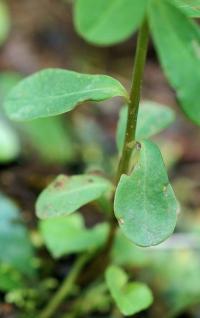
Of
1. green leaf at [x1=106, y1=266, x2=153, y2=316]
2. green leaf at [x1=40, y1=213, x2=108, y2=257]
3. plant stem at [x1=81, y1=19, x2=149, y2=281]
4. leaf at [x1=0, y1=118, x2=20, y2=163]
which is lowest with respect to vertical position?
leaf at [x1=0, y1=118, x2=20, y2=163]

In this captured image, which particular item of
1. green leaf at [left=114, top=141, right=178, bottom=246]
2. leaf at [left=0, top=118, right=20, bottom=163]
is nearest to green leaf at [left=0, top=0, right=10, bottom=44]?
leaf at [left=0, top=118, right=20, bottom=163]

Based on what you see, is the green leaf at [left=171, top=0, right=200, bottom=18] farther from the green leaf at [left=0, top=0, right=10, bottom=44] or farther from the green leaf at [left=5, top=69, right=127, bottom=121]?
the green leaf at [left=0, top=0, right=10, bottom=44]

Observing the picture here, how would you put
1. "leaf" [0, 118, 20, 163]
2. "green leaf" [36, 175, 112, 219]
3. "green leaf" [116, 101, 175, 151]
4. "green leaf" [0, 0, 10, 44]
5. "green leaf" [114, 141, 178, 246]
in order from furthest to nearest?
"green leaf" [0, 0, 10, 44] < "leaf" [0, 118, 20, 163] < "green leaf" [116, 101, 175, 151] < "green leaf" [36, 175, 112, 219] < "green leaf" [114, 141, 178, 246]

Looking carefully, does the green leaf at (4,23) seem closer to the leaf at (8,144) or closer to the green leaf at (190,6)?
the leaf at (8,144)

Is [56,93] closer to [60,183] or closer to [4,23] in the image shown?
[60,183]

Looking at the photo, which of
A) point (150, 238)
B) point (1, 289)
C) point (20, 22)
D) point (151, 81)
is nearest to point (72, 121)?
point (151, 81)

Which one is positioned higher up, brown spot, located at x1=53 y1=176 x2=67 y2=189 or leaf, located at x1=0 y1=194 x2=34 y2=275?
brown spot, located at x1=53 y1=176 x2=67 y2=189
